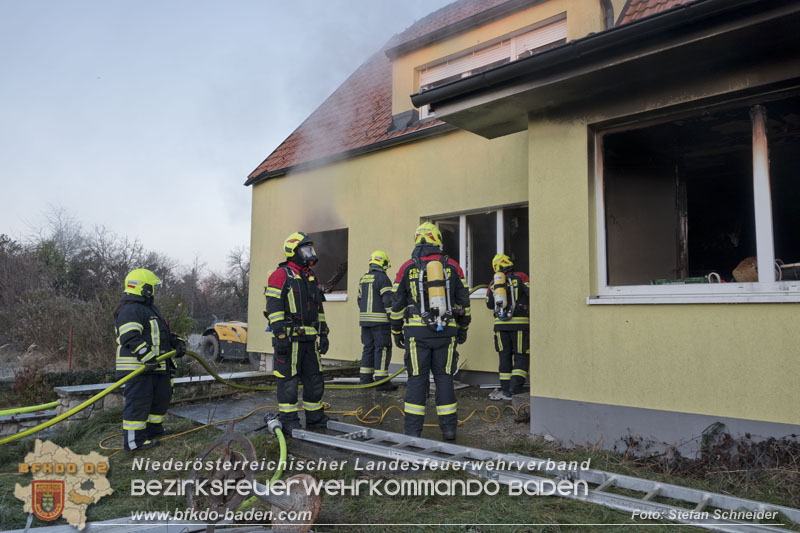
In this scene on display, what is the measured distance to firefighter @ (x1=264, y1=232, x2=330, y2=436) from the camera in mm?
5164

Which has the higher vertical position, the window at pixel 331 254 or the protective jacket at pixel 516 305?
the window at pixel 331 254

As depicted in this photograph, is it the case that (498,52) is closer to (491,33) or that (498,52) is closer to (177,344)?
(491,33)

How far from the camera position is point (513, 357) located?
7094mm

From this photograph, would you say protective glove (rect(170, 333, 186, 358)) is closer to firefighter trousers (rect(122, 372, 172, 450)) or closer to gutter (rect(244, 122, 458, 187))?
firefighter trousers (rect(122, 372, 172, 450))

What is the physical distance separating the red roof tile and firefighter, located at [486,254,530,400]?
11.1 ft

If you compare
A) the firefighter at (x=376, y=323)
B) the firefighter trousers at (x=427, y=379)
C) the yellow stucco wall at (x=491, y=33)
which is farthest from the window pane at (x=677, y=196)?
the firefighter at (x=376, y=323)

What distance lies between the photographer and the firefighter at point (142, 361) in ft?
16.7

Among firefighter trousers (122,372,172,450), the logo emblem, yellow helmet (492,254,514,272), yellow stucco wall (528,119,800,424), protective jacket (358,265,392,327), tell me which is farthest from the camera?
protective jacket (358,265,392,327)

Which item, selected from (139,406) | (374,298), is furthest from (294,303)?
(374,298)

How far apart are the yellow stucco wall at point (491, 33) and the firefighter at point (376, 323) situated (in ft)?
11.7

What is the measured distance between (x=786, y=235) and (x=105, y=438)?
33.9 feet

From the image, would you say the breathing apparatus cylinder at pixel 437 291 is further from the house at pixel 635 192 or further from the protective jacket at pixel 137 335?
the protective jacket at pixel 137 335

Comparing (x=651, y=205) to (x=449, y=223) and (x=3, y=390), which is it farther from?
(x=3, y=390)

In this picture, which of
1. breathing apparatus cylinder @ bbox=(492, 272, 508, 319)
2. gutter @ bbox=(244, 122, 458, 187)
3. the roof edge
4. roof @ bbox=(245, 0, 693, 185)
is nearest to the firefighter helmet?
breathing apparatus cylinder @ bbox=(492, 272, 508, 319)
